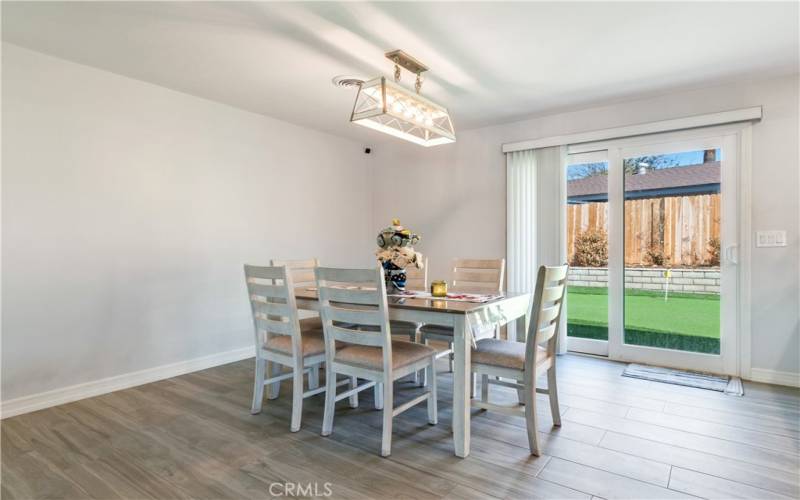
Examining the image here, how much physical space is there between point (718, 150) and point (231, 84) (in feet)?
13.5

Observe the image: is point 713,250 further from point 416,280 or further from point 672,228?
point 416,280

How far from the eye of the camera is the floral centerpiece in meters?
2.77

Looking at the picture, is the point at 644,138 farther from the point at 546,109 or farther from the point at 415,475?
the point at 415,475

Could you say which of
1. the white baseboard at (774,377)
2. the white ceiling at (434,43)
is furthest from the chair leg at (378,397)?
the white baseboard at (774,377)

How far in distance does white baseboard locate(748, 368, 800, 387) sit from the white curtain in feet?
4.79

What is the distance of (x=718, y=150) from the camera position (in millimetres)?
3514

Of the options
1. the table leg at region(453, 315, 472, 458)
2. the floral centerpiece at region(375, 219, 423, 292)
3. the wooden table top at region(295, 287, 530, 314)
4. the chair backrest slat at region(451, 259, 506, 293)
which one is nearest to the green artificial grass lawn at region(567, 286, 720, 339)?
the chair backrest slat at region(451, 259, 506, 293)

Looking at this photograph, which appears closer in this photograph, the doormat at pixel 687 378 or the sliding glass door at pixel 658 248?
the doormat at pixel 687 378

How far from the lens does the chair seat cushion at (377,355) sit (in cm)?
223

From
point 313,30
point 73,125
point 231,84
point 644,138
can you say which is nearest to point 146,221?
point 73,125

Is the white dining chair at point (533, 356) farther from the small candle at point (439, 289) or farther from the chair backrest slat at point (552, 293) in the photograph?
the small candle at point (439, 289)

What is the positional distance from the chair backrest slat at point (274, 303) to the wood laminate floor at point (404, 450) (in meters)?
0.57

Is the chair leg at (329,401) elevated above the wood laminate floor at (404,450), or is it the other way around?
the chair leg at (329,401)

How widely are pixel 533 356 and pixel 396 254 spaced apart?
3.54 feet
